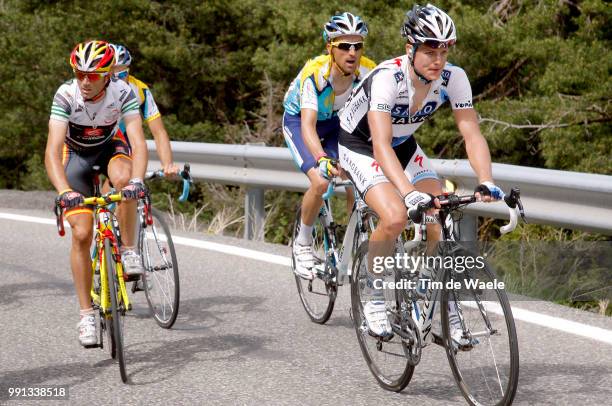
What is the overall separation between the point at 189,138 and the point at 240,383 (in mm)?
22595

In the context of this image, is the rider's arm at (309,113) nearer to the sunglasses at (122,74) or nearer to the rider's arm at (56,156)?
the sunglasses at (122,74)

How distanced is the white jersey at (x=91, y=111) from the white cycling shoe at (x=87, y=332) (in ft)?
4.09

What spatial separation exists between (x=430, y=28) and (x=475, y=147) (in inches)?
27.0

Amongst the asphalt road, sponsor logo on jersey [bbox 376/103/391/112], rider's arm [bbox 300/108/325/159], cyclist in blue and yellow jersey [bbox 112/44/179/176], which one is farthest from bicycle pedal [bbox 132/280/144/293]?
sponsor logo on jersey [bbox 376/103/391/112]

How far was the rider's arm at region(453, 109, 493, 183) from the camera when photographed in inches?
218

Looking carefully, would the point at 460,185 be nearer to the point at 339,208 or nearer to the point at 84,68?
the point at 84,68

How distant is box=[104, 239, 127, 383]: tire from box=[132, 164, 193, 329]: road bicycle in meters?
0.88

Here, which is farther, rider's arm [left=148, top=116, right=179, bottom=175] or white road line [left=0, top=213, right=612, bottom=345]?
rider's arm [left=148, top=116, right=179, bottom=175]

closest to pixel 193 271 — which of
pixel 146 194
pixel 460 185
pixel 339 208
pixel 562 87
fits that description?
pixel 460 185

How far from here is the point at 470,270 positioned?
200 inches

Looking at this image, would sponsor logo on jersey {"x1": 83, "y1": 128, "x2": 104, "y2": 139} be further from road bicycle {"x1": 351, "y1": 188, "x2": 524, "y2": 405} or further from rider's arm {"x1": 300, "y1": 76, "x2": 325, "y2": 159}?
road bicycle {"x1": 351, "y1": 188, "x2": 524, "y2": 405}

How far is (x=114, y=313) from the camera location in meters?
5.88

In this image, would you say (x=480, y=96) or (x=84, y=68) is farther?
(x=480, y=96)

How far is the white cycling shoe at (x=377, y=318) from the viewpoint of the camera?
5824 millimetres
